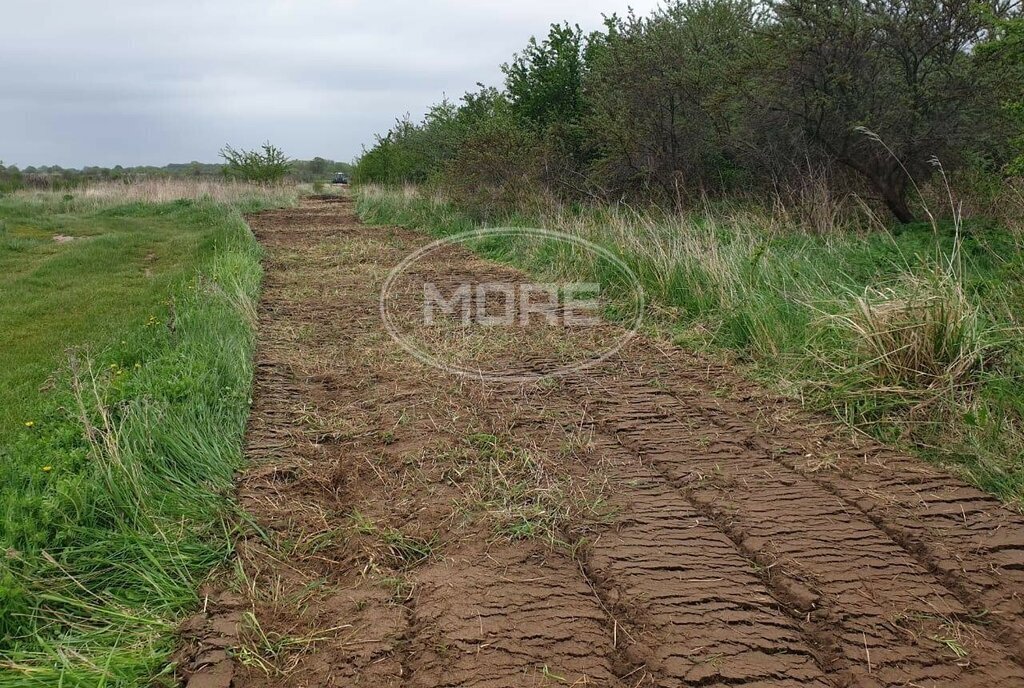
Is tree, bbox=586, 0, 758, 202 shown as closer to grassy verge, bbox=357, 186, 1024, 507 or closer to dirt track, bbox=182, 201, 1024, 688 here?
grassy verge, bbox=357, 186, 1024, 507

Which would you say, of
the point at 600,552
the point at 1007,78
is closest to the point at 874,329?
the point at 600,552

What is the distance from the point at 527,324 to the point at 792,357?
2.31 meters

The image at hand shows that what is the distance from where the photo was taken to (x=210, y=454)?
3551 mm

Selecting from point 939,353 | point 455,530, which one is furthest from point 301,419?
point 939,353

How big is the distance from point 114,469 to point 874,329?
400cm

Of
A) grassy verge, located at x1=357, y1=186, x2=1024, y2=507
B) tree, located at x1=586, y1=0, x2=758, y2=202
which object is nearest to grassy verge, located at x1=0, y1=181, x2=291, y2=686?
grassy verge, located at x1=357, y1=186, x2=1024, y2=507

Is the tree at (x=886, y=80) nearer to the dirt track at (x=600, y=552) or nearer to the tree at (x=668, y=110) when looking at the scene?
the tree at (x=668, y=110)

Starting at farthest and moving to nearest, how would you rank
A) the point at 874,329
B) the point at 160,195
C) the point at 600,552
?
the point at 160,195
the point at 874,329
the point at 600,552

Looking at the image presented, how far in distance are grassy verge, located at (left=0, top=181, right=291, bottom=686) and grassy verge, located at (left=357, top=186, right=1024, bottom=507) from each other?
326cm

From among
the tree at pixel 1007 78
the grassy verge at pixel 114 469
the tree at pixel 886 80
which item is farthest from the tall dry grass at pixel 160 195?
the tree at pixel 1007 78

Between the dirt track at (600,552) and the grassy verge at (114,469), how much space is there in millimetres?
202

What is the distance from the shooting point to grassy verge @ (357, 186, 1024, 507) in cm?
371

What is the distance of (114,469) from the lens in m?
3.24

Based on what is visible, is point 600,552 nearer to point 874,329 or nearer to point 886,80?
point 874,329
